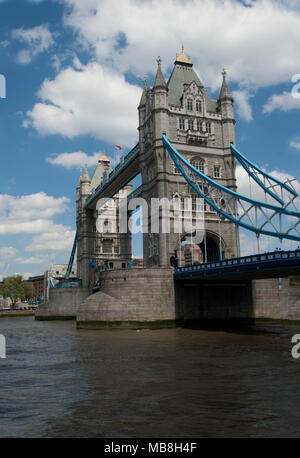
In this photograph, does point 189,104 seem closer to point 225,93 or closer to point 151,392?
point 225,93

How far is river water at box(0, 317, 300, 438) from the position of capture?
8633mm

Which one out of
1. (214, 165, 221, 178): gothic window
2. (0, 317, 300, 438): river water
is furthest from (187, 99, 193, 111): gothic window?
(0, 317, 300, 438): river water

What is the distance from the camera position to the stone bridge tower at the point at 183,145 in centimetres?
4212

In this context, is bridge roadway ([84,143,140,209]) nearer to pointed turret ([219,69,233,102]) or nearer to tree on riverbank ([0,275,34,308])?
pointed turret ([219,69,233,102])

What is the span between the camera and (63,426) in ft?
29.0

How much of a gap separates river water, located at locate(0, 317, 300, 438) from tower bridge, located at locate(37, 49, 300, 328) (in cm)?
1151

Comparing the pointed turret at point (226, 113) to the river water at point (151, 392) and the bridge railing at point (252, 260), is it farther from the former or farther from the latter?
the river water at point (151, 392)

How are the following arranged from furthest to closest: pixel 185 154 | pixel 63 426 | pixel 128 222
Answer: pixel 128 222 < pixel 185 154 < pixel 63 426

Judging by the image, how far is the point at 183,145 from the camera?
143 feet

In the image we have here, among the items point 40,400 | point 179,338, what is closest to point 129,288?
point 179,338

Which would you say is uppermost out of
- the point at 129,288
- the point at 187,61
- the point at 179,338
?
the point at 187,61

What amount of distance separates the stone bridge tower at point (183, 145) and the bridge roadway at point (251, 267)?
7.37 meters
